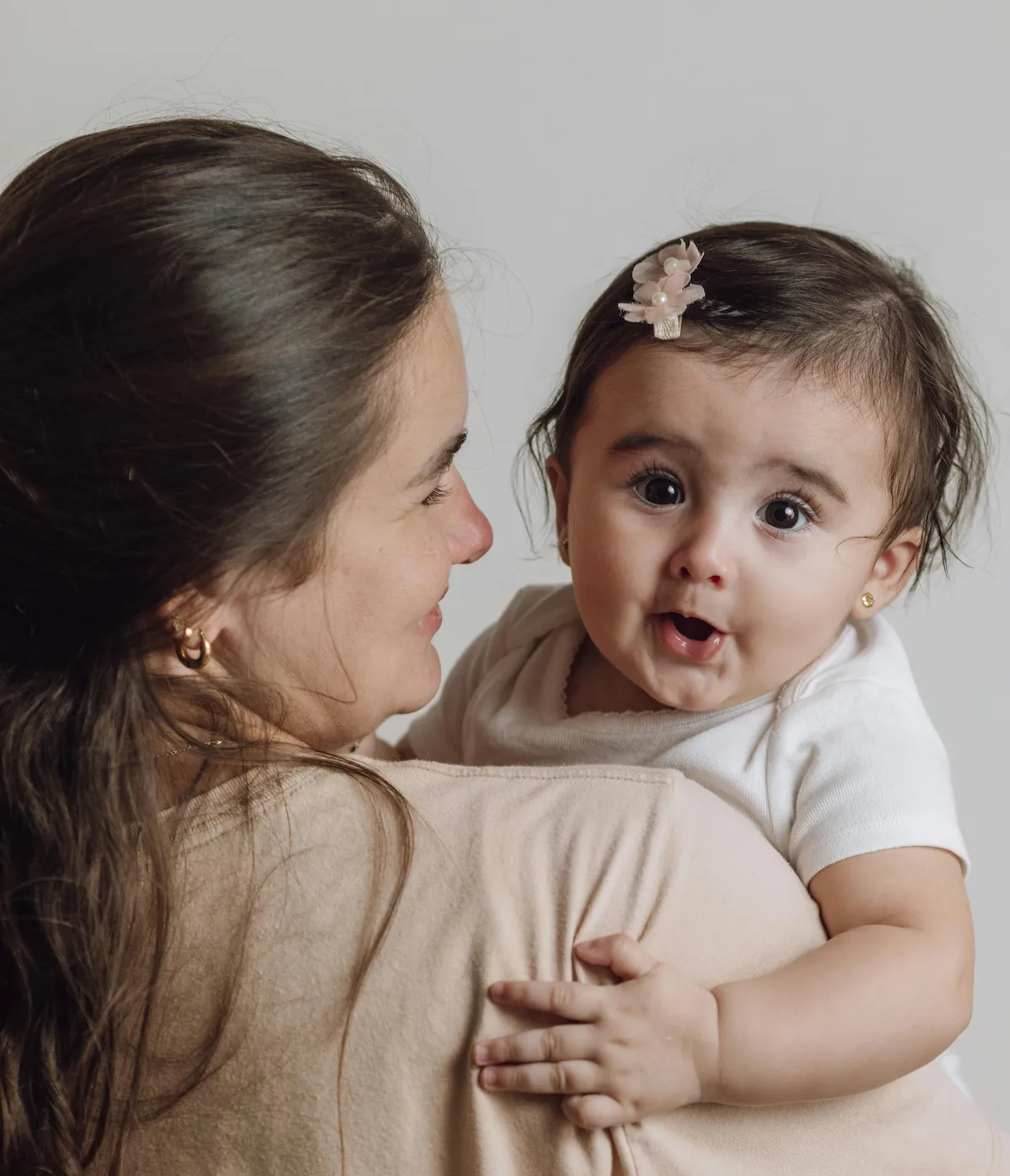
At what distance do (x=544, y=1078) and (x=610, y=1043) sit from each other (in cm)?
6

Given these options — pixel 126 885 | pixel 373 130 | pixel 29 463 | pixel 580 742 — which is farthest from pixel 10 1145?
pixel 373 130

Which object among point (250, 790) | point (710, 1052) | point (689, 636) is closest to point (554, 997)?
point (710, 1052)

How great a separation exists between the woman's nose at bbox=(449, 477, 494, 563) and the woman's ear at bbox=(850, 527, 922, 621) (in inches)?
16.1

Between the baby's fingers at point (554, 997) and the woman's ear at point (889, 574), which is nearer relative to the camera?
the baby's fingers at point (554, 997)

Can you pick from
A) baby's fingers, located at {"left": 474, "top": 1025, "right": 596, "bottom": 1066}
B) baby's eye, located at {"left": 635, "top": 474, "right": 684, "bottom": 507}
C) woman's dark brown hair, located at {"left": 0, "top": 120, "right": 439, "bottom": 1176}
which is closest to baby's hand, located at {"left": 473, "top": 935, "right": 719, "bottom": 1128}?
baby's fingers, located at {"left": 474, "top": 1025, "right": 596, "bottom": 1066}

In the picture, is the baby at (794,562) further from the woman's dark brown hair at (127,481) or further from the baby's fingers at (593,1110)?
the woman's dark brown hair at (127,481)

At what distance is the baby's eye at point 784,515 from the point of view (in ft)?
4.61

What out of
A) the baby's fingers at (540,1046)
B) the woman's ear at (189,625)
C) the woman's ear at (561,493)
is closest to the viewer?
the baby's fingers at (540,1046)

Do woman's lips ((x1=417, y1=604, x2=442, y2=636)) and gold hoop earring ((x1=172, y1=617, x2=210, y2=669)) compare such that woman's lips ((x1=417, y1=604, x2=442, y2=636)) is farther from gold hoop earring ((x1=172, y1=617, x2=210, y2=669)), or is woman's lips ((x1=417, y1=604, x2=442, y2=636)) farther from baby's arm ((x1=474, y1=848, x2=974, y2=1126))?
baby's arm ((x1=474, y1=848, x2=974, y2=1126))

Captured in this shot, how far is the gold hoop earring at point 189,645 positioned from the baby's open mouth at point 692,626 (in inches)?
20.3

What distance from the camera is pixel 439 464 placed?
1245mm

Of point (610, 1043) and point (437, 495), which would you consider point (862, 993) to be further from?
point (437, 495)

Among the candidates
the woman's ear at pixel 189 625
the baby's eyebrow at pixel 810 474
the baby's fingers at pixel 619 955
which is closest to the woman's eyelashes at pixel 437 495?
the woman's ear at pixel 189 625

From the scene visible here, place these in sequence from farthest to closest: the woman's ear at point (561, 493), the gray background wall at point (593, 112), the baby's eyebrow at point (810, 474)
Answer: the gray background wall at point (593, 112)
the woman's ear at point (561, 493)
the baby's eyebrow at point (810, 474)
